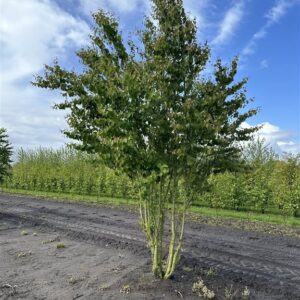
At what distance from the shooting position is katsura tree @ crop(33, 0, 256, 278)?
20.9 ft

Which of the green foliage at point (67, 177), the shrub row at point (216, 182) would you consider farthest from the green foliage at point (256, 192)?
the green foliage at point (67, 177)

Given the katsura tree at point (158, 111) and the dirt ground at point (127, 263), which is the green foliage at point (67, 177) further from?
the katsura tree at point (158, 111)

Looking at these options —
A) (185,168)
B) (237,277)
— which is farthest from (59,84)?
(237,277)

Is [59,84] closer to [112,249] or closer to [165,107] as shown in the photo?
[165,107]

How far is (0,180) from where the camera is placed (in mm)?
19250

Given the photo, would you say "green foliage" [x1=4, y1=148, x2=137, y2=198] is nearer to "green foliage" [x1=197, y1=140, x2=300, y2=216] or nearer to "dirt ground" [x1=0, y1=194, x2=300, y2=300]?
"green foliage" [x1=197, y1=140, x2=300, y2=216]

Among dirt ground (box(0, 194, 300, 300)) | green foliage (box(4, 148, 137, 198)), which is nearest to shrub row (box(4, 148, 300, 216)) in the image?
green foliage (box(4, 148, 137, 198))

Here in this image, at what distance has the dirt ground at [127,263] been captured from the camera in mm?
6852

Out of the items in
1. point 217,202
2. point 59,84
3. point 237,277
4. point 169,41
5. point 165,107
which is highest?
point 169,41

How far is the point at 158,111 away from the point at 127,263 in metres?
3.61

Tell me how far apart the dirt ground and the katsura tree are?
0.79 meters

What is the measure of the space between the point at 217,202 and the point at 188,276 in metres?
15.8

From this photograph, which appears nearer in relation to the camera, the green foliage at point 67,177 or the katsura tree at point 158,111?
the katsura tree at point 158,111

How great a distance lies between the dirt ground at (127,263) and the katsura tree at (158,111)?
2.59 ft
